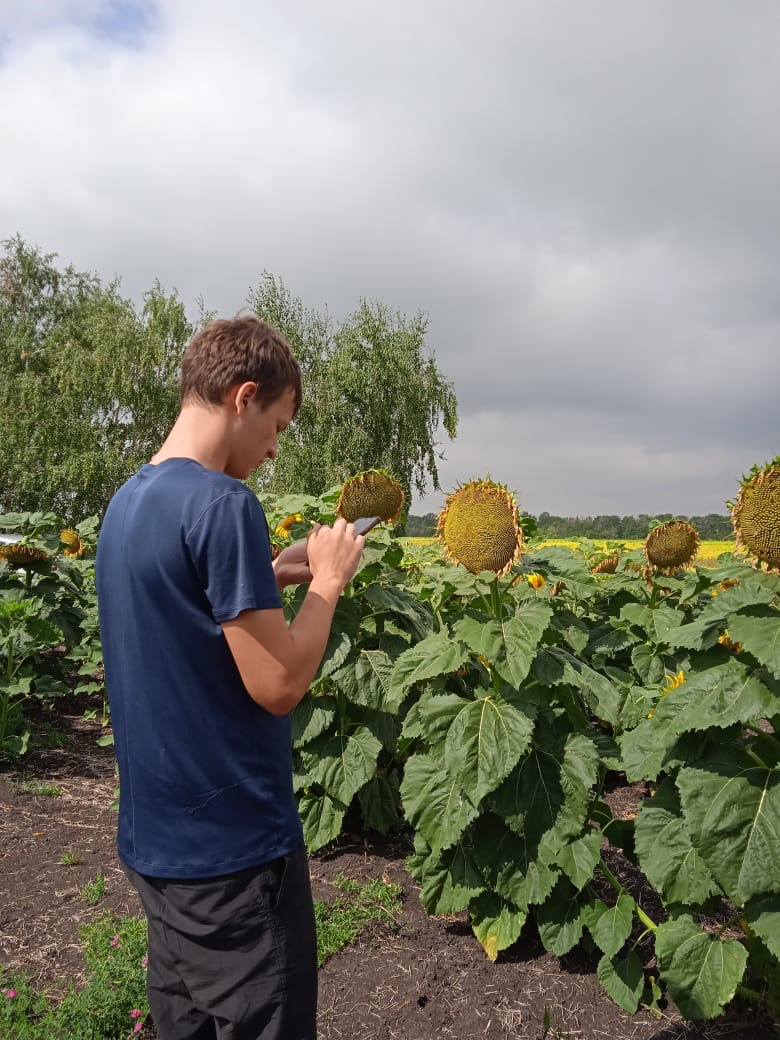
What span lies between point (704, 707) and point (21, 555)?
17.5 ft

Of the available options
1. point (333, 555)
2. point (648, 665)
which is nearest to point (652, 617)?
point (648, 665)

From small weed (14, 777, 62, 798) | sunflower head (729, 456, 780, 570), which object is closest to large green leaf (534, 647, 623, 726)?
sunflower head (729, 456, 780, 570)

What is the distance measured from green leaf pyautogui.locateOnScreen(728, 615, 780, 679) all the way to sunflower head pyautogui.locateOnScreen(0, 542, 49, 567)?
5.32 metres

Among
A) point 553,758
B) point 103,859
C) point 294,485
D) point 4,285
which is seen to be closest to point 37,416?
point 4,285

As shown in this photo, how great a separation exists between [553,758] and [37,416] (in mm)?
28142

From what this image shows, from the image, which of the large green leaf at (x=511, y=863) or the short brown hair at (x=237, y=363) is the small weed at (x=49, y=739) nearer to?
the large green leaf at (x=511, y=863)

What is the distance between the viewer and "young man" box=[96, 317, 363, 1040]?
137cm

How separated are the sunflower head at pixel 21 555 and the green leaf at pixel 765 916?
537cm

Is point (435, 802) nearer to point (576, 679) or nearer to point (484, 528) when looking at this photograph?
point (576, 679)

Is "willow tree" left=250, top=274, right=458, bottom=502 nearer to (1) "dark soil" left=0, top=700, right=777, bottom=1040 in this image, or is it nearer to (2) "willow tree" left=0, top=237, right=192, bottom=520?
(2) "willow tree" left=0, top=237, right=192, bottom=520

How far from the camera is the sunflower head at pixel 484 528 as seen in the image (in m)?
2.63

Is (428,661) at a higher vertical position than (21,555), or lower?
lower

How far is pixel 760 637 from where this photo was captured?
204cm

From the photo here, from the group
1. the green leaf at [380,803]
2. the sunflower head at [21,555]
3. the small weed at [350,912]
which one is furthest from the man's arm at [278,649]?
the sunflower head at [21,555]
